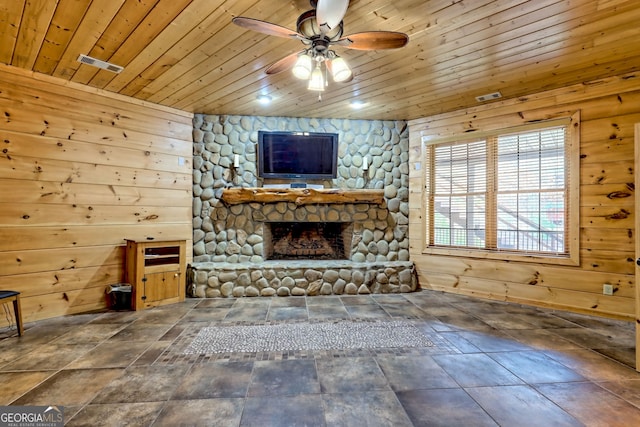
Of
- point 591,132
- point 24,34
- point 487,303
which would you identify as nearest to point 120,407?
point 24,34

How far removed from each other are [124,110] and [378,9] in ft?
10.6

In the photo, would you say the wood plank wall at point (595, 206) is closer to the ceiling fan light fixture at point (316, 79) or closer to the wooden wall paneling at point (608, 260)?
the wooden wall paneling at point (608, 260)

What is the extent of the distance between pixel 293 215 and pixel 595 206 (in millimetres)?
3724

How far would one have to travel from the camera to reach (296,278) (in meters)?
4.05

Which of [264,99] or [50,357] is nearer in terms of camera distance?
[50,357]

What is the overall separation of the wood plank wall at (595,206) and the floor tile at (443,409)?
8.29 ft

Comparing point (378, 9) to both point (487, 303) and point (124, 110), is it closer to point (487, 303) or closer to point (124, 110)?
point (124, 110)

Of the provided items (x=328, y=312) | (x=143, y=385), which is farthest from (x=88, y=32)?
(x=328, y=312)

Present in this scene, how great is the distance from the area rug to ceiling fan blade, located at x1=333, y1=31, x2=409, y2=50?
2.32 metres

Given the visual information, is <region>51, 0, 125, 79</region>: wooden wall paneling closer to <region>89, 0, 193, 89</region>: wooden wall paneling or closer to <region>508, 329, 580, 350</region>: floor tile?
<region>89, 0, 193, 89</region>: wooden wall paneling

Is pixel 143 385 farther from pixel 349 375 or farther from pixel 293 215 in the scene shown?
pixel 293 215

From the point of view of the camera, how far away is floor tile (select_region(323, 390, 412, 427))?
62.2 inches

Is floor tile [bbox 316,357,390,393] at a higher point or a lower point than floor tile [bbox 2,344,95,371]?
higher

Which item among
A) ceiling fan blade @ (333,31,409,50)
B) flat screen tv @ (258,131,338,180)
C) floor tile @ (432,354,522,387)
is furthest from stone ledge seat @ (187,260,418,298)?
ceiling fan blade @ (333,31,409,50)
